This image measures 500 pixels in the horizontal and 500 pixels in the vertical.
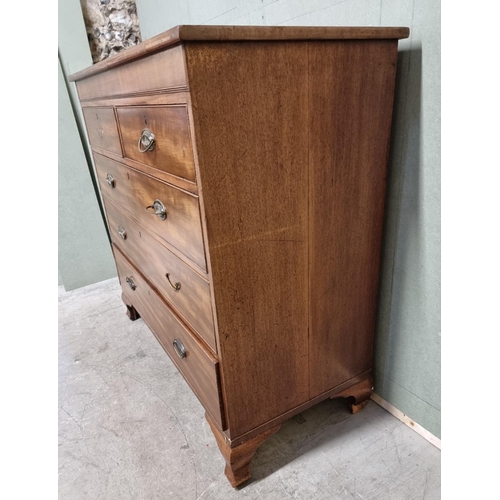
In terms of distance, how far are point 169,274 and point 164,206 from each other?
248mm

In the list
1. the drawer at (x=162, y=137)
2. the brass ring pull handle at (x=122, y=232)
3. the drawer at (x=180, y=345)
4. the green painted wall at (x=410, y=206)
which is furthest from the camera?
the brass ring pull handle at (x=122, y=232)

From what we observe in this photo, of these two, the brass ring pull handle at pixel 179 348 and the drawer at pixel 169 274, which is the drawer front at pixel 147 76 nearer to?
the drawer at pixel 169 274

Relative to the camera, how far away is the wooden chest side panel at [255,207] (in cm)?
78

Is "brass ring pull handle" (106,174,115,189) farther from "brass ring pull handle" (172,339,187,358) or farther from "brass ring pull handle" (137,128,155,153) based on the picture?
"brass ring pull handle" (172,339,187,358)

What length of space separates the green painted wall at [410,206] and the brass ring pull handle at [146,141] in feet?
2.03

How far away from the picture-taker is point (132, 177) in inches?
51.6

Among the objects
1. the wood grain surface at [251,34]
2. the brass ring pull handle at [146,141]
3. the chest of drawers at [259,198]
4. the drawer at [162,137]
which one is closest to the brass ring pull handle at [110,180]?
the chest of drawers at [259,198]

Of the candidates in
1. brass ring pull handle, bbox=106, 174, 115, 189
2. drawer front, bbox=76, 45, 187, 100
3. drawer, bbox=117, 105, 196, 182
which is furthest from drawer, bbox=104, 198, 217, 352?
drawer front, bbox=76, 45, 187, 100

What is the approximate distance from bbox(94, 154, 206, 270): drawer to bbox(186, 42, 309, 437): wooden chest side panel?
8 centimetres

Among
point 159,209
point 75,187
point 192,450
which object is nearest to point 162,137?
point 159,209

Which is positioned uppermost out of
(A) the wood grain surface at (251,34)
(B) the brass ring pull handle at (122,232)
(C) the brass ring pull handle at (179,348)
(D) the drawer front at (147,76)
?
(A) the wood grain surface at (251,34)

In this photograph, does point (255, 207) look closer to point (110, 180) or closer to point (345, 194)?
point (345, 194)

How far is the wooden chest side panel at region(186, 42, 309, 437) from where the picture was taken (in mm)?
780

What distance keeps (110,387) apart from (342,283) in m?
1.08
